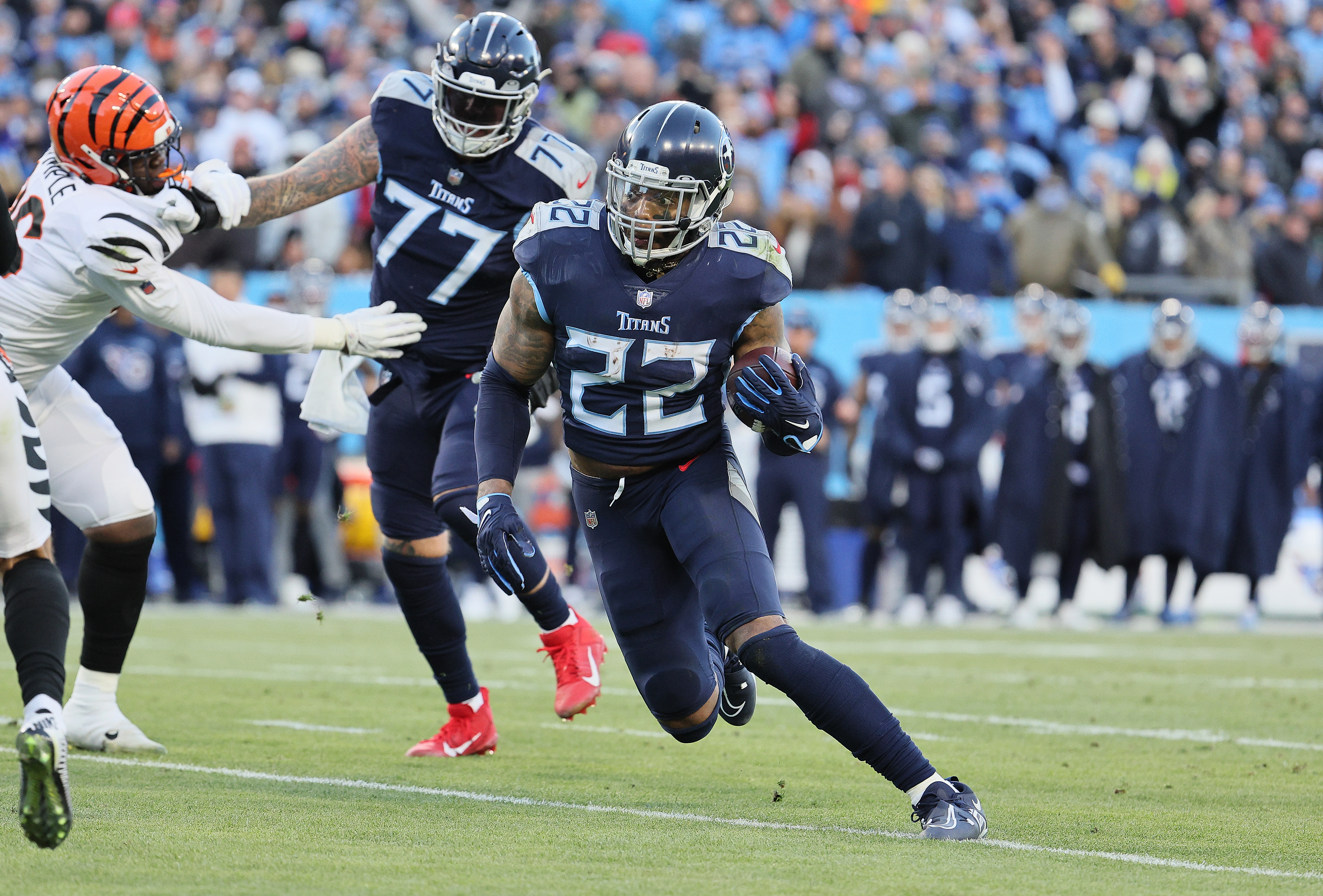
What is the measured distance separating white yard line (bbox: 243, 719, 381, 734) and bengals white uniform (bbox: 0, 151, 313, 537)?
1.17 meters

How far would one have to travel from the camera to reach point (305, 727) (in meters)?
6.15

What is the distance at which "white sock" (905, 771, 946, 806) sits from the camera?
4129mm

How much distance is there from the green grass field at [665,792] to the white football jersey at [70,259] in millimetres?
1244

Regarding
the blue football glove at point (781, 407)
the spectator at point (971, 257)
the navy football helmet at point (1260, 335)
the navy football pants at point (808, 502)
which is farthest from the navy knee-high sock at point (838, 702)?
the spectator at point (971, 257)

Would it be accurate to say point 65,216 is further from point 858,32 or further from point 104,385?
point 858,32

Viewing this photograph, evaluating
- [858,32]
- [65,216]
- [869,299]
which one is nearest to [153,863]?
[65,216]

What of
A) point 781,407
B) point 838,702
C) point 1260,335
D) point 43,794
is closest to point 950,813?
point 838,702

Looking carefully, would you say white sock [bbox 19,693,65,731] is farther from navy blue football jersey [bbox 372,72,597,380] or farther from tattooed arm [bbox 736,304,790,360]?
navy blue football jersey [bbox 372,72,597,380]

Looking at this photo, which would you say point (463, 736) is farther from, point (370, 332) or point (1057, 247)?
point (1057, 247)

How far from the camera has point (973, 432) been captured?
1230 centimetres

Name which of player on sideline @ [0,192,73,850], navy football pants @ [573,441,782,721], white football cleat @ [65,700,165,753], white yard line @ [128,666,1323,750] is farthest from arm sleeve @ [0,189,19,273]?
white yard line @ [128,666,1323,750]

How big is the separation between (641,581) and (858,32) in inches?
576

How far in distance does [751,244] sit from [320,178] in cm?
177

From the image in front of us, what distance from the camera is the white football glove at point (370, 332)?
5211 millimetres
